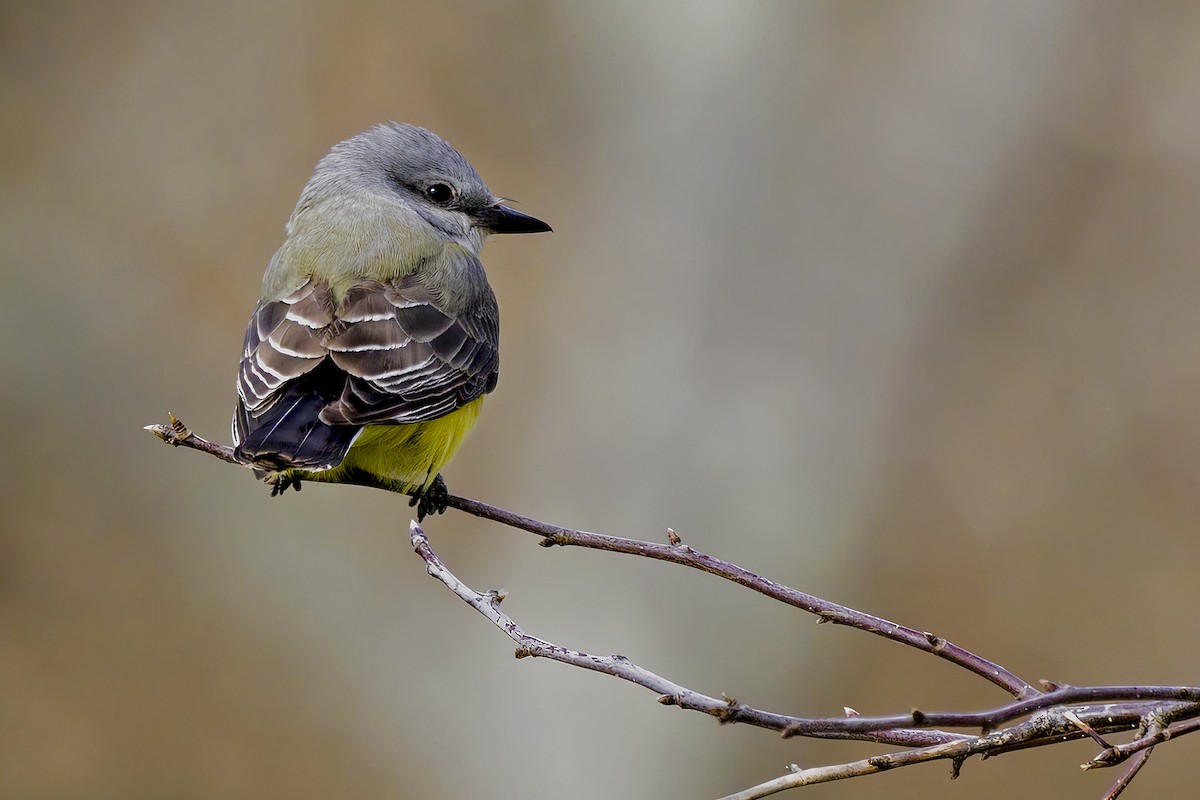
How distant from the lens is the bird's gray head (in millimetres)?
4090

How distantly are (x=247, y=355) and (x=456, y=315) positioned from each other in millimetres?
734

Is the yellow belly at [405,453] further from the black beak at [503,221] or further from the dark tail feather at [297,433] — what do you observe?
the black beak at [503,221]

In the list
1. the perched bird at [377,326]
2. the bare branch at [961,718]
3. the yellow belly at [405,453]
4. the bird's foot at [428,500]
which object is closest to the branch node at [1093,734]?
the bare branch at [961,718]

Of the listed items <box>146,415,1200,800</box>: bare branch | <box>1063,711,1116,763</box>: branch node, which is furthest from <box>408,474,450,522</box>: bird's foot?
<box>1063,711,1116,763</box>: branch node

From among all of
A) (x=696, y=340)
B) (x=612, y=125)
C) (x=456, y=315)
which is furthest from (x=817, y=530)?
(x=456, y=315)

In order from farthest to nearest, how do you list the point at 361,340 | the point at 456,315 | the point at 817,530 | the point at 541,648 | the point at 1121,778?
the point at 817,530
the point at 456,315
the point at 361,340
the point at 541,648
the point at 1121,778

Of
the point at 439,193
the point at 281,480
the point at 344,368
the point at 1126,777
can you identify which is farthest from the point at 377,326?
the point at 1126,777

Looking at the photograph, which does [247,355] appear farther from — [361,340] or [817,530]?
[817,530]

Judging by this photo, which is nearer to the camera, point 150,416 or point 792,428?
point 792,428

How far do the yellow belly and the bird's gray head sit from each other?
90 centimetres

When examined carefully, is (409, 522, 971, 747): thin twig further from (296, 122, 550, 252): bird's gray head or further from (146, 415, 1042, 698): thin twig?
(296, 122, 550, 252): bird's gray head

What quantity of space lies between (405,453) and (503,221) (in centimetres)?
117

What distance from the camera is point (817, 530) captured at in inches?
252

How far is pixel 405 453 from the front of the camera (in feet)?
11.1
